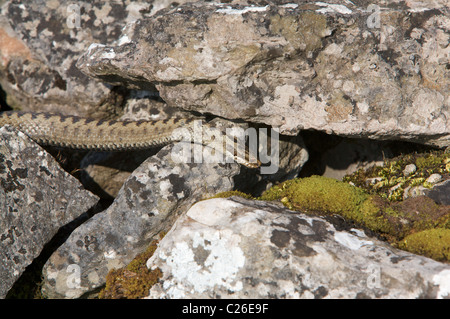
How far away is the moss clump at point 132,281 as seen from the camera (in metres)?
4.18

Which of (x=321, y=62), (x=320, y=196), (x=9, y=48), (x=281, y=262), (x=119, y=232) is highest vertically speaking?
(x=321, y=62)

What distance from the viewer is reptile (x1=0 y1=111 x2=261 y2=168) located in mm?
6148

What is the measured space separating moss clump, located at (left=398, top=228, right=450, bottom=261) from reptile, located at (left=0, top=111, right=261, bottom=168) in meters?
3.36

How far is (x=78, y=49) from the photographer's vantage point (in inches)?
267

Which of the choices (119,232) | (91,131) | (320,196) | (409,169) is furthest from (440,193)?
(91,131)

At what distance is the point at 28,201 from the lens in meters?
5.20

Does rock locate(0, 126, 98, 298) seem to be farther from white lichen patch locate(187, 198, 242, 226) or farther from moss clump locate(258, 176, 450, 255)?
moss clump locate(258, 176, 450, 255)

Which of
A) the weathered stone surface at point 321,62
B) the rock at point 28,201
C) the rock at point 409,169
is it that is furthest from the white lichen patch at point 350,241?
the rock at point 28,201

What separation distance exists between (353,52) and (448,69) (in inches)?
44.8

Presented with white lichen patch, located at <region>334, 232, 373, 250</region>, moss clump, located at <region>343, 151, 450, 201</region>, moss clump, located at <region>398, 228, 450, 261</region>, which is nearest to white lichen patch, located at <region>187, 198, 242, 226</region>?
white lichen patch, located at <region>334, 232, 373, 250</region>

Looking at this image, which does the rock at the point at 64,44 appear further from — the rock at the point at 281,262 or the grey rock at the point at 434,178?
the grey rock at the point at 434,178

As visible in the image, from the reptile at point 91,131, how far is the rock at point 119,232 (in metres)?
1.10

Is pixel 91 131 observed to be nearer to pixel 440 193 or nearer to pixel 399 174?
pixel 399 174

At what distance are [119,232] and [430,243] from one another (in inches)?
138
